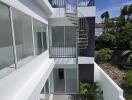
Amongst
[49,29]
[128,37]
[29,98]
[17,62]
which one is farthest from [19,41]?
[128,37]

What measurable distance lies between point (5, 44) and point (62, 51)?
6529mm

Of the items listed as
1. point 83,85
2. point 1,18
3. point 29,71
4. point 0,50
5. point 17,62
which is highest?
point 1,18

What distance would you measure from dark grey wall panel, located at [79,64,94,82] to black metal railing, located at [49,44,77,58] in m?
1.15

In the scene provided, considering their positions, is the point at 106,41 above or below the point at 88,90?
above

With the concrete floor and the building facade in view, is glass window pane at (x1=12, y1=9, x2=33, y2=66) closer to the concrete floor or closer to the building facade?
the building facade

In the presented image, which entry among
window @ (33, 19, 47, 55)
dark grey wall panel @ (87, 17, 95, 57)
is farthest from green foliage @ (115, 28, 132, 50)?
window @ (33, 19, 47, 55)

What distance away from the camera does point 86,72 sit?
9.90 meters

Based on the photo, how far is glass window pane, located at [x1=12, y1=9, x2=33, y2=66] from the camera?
3758mm

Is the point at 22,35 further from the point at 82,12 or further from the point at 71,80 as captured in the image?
the point at 71,80

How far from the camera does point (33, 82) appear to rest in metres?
4.35

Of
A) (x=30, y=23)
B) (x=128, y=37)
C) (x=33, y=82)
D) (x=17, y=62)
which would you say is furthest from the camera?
(x=128, y=37)

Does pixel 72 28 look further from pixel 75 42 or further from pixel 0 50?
pixel 0 50

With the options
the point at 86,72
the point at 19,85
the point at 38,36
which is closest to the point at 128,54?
the point at 86,72

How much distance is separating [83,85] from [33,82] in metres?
5.35
